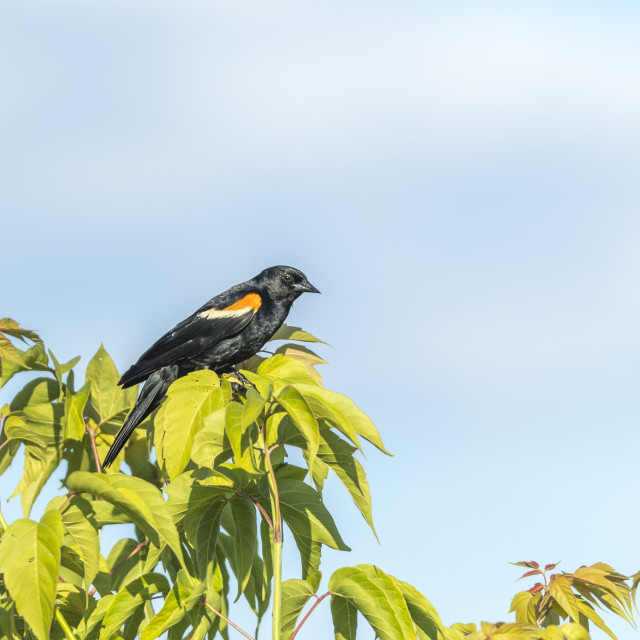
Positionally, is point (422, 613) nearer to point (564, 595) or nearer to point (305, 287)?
point (564, 595)

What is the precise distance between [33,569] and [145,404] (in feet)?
8.90

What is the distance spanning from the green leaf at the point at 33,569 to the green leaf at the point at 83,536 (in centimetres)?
27

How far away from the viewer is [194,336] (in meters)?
5.29

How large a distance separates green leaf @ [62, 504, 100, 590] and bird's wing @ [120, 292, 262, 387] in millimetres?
2483

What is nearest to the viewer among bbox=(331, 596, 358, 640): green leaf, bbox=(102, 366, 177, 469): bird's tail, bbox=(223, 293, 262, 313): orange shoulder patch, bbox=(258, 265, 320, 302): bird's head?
bbox=(331, 596, 358, 640): green leaf

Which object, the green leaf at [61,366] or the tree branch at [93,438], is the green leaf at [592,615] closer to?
the tree branch at [93,438]

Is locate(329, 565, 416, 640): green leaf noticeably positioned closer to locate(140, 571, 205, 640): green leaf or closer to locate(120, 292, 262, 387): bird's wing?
locate(140, 571, 205, 640): green leaf

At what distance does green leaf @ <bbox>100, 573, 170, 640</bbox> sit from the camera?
2.63 meters

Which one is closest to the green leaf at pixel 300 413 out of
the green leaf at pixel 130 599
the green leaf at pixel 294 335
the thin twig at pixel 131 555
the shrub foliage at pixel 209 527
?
the shrub foliage at pixel 209 527

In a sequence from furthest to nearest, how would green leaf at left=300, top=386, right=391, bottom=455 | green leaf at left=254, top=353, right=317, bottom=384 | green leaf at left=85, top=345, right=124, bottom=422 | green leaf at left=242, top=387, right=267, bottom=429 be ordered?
green leaf at left=85, top=345, right=124, bottom=422 → green leaf at left=254, top=353, right=317, bottom=384 → green leaf at left=300, top=386, right=391, bottom=455 → green leaf at left=242, top=387, right=267, bottom=429

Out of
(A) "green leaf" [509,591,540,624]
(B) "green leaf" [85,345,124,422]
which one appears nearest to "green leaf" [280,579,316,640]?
(A) "green leaf" [509,591,540,624]

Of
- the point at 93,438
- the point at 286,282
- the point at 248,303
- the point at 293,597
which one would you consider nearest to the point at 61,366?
the point at 93,438

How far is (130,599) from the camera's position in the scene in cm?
275

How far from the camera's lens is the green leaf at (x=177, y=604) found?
250cm
